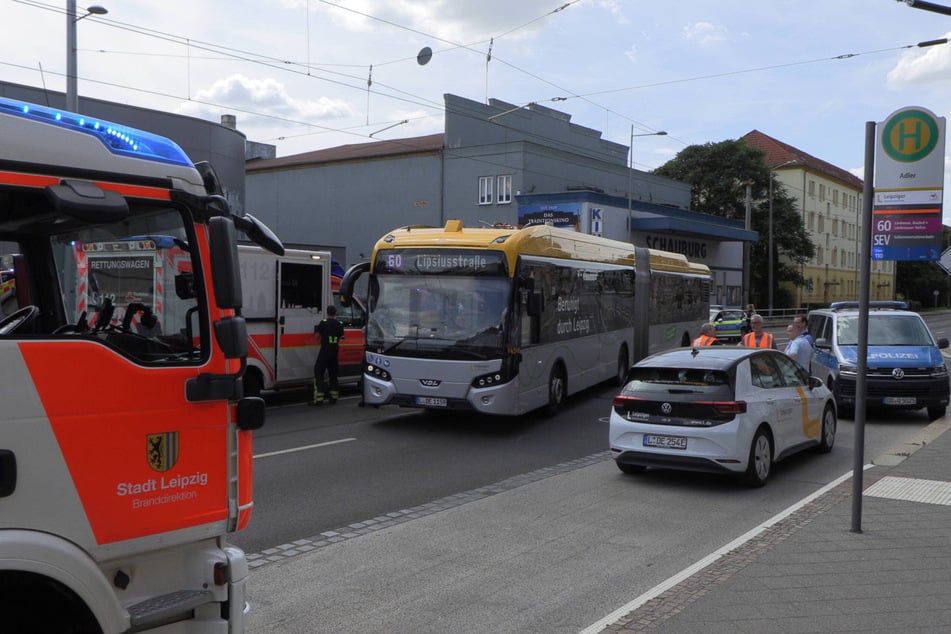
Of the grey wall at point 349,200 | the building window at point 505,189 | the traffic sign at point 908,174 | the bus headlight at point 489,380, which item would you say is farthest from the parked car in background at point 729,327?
the traffic sign at point 908,174

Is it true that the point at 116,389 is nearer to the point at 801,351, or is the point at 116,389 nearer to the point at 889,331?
the point at 801,351

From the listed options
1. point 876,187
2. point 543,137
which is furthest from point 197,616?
point 543,137

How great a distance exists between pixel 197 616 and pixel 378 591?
2.28m

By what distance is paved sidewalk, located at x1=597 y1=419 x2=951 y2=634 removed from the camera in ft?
17.1

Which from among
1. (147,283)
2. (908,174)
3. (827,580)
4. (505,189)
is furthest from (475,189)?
(147,283)

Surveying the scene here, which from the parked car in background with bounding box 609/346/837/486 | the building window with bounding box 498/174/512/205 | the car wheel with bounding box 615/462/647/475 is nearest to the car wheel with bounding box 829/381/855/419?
the parked car in background with bounding box 609/346/837/486

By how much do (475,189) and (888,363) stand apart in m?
35.3

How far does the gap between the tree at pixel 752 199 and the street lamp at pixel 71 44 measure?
185 feet

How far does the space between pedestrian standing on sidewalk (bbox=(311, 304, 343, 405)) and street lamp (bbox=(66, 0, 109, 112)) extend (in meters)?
6.20

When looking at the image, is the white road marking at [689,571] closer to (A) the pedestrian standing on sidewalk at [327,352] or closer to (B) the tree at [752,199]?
(A) the pedestrian standing on sidewalk at [327,352]

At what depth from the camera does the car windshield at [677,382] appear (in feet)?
30.3

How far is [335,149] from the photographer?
196 ft

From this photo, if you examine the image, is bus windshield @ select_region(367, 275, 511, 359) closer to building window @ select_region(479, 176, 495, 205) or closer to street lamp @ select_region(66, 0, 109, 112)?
street lamp @ select_region(66, 0, 109, 112)

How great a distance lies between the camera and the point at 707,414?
9.13 meters
